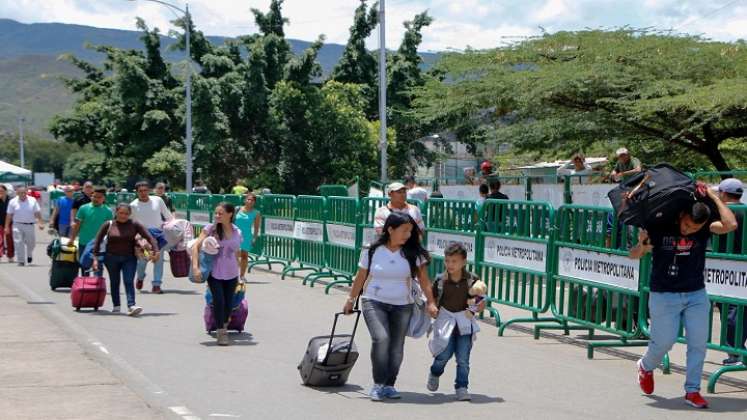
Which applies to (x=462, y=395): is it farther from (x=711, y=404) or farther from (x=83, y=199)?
(x=83, y=199)

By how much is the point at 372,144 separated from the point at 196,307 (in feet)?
113

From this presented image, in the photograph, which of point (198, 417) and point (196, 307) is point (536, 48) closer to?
point (196, 307)

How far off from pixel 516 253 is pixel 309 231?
304 inches

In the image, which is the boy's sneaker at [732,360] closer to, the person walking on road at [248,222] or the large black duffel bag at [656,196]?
the large black duffel bag at [656,196]

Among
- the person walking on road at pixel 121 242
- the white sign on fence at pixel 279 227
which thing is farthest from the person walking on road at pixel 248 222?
the person walking on road at pixel 121 242

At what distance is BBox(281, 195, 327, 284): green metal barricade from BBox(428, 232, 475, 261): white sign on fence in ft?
14.3

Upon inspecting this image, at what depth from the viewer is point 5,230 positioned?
24.1 meters

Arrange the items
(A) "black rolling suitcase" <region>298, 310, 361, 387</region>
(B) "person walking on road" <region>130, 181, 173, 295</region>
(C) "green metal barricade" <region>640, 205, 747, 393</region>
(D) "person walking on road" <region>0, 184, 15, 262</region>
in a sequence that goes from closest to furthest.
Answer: (A) "black rolling suitcase" <region>298, 310, 361, 387</region> → (C) "green metal barricade" <region>640, 205, 747, 393</region> → (B) "person walking on road" <region>130, 181, 173, 295</region> → (D) "person walking on road" <region>0, 184, 15, 262</region>

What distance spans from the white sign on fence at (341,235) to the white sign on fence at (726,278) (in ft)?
29.7

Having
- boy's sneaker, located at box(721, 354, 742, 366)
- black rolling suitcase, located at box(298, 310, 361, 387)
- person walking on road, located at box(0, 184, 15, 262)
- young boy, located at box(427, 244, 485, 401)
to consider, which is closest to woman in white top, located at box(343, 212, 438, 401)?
young boy, located at box(427, 244, 485, 401)

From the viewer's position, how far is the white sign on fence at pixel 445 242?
46.3ft

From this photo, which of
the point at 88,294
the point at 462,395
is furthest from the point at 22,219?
the point at 462,395

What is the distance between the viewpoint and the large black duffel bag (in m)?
8.21

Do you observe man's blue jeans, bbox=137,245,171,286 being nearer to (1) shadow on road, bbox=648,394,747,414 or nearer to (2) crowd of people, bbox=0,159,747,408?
(2) crowd of people, bbox=0,159,747,408
